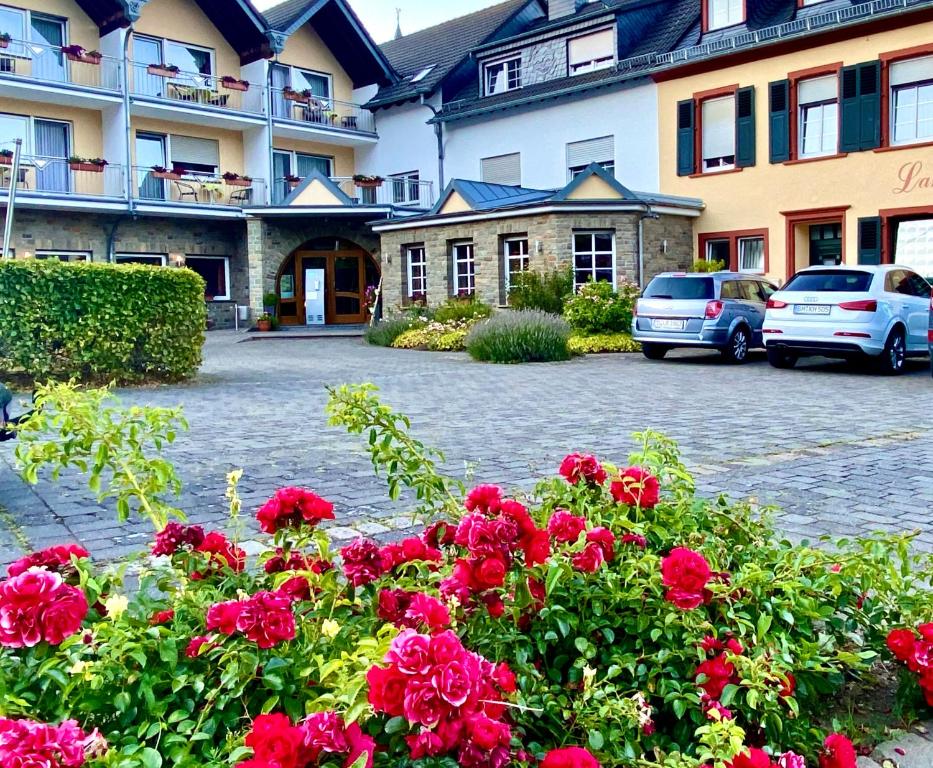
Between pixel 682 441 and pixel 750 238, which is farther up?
pixel 750 238

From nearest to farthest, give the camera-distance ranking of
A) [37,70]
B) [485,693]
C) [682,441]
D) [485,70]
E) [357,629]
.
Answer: [485,693] < [357,629] < [682,441] < [37,70] < [485,70]

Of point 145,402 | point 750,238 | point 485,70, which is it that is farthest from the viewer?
point 485,70

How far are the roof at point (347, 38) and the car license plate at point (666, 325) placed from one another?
2039 centimetres

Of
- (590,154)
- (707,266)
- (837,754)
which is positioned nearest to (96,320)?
(837,754)

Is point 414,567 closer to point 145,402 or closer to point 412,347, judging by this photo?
point 145,402

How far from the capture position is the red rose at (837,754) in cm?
218

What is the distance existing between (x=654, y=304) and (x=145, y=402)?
31.6ft

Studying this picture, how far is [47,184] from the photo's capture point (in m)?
27.2

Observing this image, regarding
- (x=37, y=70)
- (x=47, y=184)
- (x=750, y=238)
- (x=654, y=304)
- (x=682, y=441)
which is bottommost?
(x=682, y=441)

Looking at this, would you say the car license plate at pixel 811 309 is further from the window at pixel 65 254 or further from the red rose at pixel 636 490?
the window at pixel 65 254

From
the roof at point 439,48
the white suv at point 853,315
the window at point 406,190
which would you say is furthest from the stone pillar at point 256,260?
the white suv at point 853,315

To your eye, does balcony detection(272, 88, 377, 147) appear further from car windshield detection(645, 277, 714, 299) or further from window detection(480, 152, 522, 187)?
car windshield detection(645, 277, 714, 299)

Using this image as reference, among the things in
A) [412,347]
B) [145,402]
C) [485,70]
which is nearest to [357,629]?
[145,402]

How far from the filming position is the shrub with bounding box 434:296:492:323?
23406 mm
